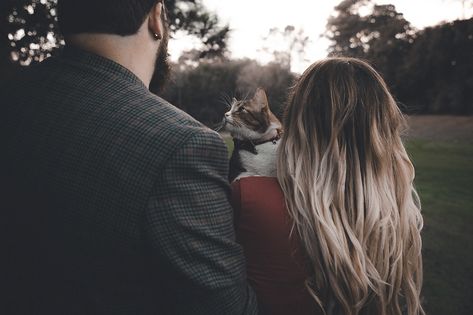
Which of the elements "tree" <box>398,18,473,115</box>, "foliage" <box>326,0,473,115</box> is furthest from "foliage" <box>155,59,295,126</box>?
"tree" <box>398,18,473,115</box>

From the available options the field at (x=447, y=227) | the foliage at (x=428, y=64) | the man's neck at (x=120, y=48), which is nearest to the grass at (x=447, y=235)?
the field at (x=447, y=227)

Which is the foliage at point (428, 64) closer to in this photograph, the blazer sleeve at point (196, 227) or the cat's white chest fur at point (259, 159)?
the cat's white chest fur at point (259, 159)

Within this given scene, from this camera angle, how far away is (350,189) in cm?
154

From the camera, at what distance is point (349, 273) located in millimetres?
1444

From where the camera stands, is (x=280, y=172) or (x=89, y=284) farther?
(x=280, y=172)

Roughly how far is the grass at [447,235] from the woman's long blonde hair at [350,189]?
2800 millimetres

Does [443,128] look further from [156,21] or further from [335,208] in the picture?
[156,21]

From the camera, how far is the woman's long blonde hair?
1.45 metres

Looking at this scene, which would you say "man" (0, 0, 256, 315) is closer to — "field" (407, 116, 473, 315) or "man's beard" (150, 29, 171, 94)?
"man's beard" (150, 29, 171, 94)

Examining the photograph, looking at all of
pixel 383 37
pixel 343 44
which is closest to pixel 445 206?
pixel 383 37

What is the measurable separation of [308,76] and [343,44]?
130 feet

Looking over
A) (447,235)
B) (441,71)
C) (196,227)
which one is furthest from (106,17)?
(441,71)

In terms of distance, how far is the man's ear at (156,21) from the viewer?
1.16 metres

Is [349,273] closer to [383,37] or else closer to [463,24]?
[463,24]
